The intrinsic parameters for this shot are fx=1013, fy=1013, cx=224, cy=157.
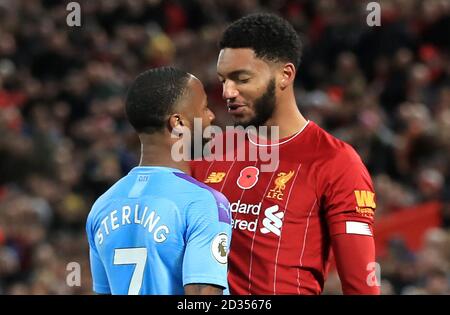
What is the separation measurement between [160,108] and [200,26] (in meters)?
9.39

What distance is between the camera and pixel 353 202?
369 centimetres

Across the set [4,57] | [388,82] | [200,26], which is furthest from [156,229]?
[200,26]

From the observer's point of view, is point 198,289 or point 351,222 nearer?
point 198,289

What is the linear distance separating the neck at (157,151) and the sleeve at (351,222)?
2.06ft

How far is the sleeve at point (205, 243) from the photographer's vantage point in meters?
3.26

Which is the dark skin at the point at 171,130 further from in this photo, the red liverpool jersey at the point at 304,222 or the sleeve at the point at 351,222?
the sleeve at the point at 351,222

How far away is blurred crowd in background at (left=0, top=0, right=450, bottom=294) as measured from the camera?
28.3ft

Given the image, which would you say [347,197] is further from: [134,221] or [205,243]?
[134,221]

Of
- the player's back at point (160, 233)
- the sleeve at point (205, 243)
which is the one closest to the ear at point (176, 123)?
the player's back at point (160, 233)

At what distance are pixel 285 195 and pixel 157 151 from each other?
605 mm

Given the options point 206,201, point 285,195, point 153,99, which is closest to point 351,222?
point 285,195

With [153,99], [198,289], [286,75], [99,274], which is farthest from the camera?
[286,75]

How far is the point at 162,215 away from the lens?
331 centimetres

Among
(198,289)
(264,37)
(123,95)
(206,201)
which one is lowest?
(198,289)
